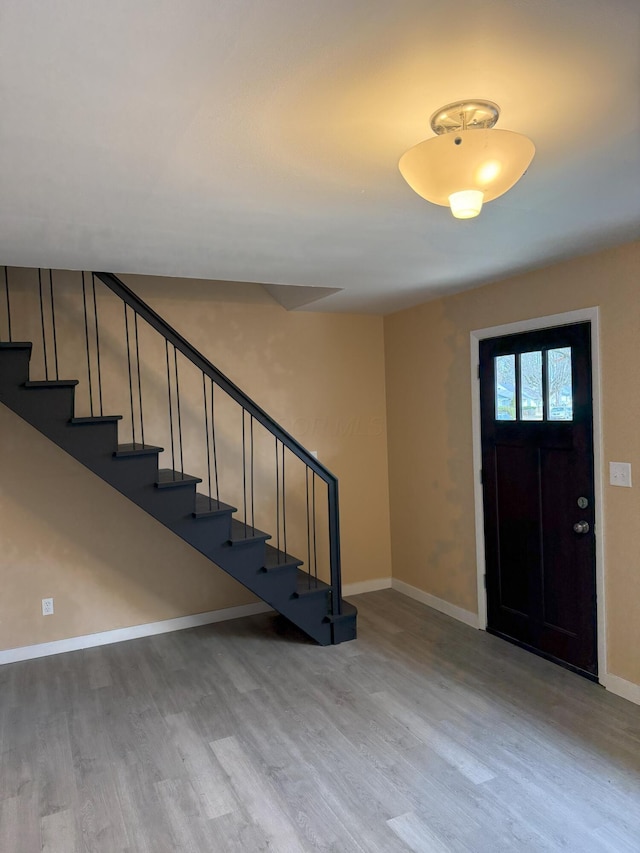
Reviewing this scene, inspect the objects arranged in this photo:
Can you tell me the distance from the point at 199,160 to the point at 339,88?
1.86 feet

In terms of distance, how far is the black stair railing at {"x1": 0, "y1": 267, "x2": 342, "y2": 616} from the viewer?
12.3 ft

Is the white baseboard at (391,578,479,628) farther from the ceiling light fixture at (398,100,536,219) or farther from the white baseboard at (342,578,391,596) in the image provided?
the ceiling light fixture at (398,100,536,219)

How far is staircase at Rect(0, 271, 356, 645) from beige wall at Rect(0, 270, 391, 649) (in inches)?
2.6

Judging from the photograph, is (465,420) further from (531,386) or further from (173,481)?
(173,481)

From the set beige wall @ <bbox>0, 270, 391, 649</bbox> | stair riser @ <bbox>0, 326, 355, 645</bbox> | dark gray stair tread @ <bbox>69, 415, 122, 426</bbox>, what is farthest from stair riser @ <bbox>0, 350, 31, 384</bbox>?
beige wall @ <bbox>0, 270, 391, 649</bbox>

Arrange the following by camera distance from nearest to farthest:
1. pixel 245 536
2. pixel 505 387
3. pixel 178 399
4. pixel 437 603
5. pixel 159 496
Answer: pixel 159 496, pixel 245 536, pixel 505 387, pixel 178 399, pixel 437 603

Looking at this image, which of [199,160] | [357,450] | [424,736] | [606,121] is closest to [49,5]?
[199,160]

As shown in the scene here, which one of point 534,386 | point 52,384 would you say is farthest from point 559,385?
point 52,384

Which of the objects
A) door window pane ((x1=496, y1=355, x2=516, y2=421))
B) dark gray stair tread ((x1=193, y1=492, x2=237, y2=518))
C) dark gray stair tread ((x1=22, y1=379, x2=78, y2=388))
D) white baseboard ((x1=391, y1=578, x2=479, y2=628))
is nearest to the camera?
dark gray stair tread ((x1=22, y1=379, x2=78, y2=388))

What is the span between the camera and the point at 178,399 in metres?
4.23

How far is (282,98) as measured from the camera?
4.81 feet

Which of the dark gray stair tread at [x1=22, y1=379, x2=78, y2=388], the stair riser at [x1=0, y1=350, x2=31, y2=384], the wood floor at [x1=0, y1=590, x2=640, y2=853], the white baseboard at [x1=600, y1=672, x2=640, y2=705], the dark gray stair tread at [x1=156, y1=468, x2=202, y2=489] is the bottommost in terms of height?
the wood floor at [x1=0, y1=590, x2=640, y2=853]

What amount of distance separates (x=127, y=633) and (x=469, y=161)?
3.80 meters

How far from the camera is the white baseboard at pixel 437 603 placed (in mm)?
4141
